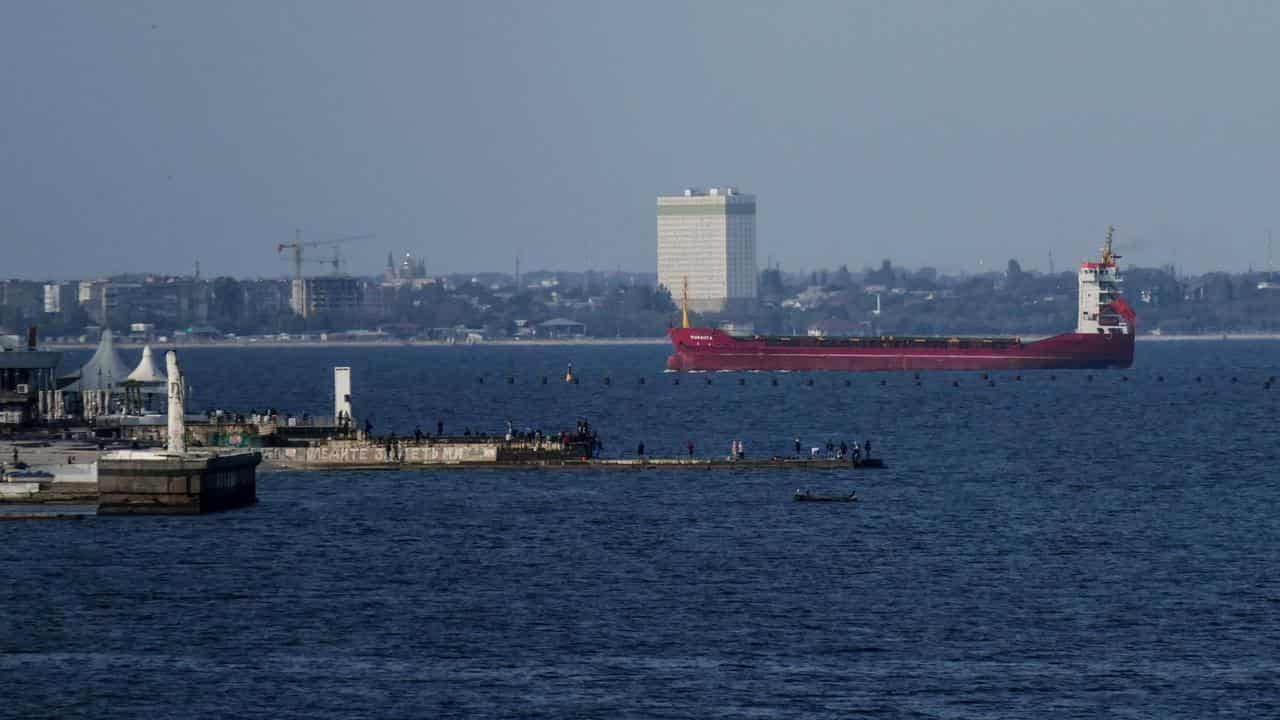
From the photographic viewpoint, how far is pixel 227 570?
262 feet

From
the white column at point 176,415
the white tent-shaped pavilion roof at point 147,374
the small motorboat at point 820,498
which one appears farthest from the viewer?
the white tent-shaped pavilion roof at point 147,374

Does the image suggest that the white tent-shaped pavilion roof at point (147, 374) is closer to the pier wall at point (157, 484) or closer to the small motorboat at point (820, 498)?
the pier wall at point (157, 484)

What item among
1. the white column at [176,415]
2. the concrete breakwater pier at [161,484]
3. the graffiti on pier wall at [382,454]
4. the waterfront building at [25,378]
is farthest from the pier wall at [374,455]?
the waterfront building at [25,378]

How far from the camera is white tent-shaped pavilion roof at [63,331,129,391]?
493 ft

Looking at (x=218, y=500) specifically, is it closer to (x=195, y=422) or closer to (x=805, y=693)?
(x=195, y=422)

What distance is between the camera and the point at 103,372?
152 metres

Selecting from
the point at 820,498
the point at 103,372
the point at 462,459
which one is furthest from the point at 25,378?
the point at 820,498

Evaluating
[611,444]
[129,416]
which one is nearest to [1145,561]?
[611,444]

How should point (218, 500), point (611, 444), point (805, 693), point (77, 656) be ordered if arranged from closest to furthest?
point (805, 693) < point (77, 656) < point (218, 500) < point (611, 444)

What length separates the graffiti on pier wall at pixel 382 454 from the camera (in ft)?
388

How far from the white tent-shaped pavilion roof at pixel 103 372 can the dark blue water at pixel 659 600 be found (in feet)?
132

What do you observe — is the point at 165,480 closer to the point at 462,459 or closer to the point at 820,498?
the point at 462,459

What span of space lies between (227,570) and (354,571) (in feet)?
15.7

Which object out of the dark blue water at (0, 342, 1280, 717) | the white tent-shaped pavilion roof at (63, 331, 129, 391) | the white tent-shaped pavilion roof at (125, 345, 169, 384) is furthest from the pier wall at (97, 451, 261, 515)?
the white tent-shaped pavilion roof at (63, 331, 129, 391)
